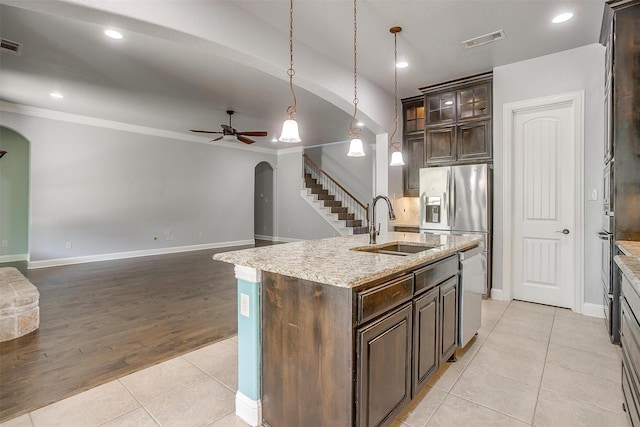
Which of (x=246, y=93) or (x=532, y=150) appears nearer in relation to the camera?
(x=532, y=150)

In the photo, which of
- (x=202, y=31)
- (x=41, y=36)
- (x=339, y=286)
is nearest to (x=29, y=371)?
(x=339, y=286)

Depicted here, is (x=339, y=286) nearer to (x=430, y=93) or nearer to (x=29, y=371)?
(x=29, y=371)

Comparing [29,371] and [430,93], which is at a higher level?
[430,93]

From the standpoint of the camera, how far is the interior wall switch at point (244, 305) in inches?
72.4

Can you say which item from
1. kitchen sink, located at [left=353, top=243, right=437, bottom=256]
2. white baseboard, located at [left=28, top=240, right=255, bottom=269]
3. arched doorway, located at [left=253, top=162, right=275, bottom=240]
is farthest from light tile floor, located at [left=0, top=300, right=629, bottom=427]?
arched doorway, located at [left=253, top=162, right=275, bottom=240]

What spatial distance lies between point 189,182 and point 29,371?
6.18m

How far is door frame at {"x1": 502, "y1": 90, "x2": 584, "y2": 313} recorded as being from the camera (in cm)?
361

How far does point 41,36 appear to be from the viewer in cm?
339

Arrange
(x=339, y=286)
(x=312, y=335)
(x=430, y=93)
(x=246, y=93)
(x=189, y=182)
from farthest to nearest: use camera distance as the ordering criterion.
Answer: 1. (x=189, y=182)
2. (x=246, y=93)
3. (x=430, y=93)
4. (x=312, y=335)
5. (x=339, y=286)

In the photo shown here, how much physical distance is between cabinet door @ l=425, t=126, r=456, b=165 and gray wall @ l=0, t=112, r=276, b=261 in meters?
5.89

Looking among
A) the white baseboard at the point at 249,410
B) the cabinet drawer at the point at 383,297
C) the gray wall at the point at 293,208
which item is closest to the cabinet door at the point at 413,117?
the cabinet drawer at the point at 383,297

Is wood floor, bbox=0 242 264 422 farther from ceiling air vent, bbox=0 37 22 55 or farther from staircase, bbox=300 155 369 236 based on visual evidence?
staircase, bbox=300 155 369 236

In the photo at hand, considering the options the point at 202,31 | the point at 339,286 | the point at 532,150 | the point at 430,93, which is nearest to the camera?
the point at 339,286

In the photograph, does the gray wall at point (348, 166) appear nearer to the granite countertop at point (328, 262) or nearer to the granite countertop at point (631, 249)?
the granite countertop at point (631, 249)
